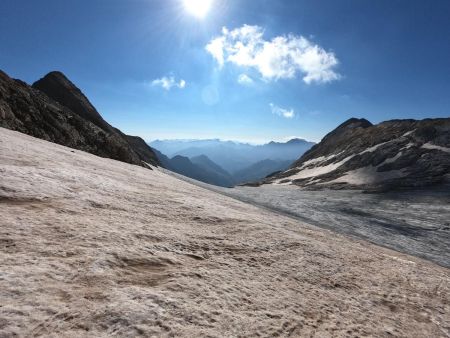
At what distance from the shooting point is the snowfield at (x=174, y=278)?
4.27 metres

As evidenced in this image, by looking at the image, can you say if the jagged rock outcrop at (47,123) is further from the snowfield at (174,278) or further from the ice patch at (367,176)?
→ the ice patch at (367,176)

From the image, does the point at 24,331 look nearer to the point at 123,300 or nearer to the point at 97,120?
the point at 123,300

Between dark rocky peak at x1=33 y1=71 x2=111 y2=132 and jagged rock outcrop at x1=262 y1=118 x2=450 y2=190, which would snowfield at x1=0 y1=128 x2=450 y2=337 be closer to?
dark rocky peak at x1=33 y1=71 x2=111 y2=132

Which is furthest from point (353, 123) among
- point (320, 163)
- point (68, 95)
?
point (68, 95)

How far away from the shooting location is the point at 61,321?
390cm

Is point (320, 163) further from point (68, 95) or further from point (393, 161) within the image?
point (68, 95)

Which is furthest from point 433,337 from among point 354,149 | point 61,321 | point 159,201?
point 354,149

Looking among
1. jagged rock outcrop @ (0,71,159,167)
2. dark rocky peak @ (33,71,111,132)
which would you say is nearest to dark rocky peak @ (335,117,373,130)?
dark rocky peak @ (33,71,111,132)

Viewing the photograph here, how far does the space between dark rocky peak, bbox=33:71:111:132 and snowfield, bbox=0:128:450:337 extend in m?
54.2

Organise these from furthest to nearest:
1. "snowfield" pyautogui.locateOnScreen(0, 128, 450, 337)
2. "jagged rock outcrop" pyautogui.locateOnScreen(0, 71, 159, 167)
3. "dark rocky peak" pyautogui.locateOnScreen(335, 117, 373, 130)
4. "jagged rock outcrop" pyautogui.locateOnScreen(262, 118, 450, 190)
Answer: "dark rocky peak" pyautogui.locateOnScreen(335, 117, 373, 130) < "jagged rock outcrop" pyautogui.locateOnScreen(262, 118, 450, 190) < "jagged rock outcrop" pyautogui.locateOnScreen(0, 71, 159, 167) < "snowfield" pyautogui.locateOnScreen(0, 128, 450, 337)

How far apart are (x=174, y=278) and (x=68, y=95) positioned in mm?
68695

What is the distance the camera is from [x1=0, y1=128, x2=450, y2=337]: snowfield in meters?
4.27

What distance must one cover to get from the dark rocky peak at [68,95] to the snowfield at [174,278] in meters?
54.2

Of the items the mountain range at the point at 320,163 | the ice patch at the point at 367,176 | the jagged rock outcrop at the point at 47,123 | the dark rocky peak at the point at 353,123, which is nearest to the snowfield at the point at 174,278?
the jagged rock outcrop at the point at 47,123
